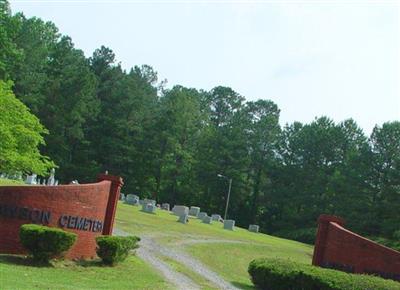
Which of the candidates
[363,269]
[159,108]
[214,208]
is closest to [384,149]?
[214,208]

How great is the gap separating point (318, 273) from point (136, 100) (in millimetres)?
55517

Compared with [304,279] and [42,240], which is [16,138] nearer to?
[42,240]

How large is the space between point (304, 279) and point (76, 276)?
6.70 metres

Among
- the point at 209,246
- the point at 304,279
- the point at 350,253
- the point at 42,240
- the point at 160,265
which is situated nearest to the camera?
the point at 42,240

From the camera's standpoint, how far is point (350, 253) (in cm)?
2125

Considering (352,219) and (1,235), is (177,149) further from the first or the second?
(1,235)

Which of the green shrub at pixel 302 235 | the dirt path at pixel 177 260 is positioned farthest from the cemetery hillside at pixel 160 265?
the green shrub at pixel 302 235

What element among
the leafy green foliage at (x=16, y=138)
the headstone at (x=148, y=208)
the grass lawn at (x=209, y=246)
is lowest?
the grass lawn at (x=209, y=246)

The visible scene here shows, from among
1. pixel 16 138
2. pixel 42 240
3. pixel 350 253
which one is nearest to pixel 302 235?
pixel 350 253

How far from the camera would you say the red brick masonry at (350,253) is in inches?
809

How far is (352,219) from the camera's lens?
62125mm

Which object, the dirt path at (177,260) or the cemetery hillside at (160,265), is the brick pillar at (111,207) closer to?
the cemetery hillside at (160,265)

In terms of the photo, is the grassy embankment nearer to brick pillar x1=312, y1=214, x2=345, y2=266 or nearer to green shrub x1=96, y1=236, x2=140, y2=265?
green shrub x1=96, y1=236, x2=140, y2=265

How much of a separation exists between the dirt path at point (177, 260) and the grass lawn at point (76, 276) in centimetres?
58
